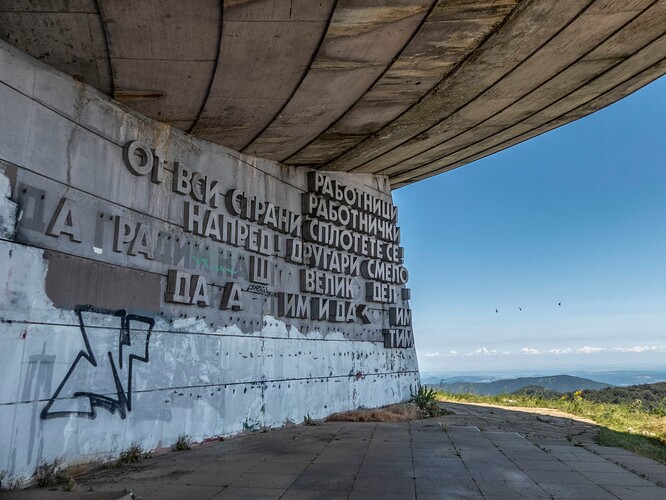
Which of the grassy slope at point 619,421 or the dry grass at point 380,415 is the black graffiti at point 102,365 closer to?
the dry grass at point 380,415

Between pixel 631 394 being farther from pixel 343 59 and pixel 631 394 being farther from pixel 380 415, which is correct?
pixel 343 59

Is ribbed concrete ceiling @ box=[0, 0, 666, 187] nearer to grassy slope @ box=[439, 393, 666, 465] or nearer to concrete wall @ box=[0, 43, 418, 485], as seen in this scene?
concrete wall @ box=[0, 43, 418, 485]

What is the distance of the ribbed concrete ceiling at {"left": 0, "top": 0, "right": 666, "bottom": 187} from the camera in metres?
6.51

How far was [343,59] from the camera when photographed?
7875 mm

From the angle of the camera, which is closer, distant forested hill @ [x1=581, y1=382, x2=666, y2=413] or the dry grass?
the dry grass

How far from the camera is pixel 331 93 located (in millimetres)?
8938

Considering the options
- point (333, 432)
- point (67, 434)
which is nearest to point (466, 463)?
point (333, 432)

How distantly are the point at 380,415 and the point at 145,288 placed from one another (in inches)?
266

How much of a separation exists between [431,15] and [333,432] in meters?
7.79

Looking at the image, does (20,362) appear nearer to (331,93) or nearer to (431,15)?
(331,93)

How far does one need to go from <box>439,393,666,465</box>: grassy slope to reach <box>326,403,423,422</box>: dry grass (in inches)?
170

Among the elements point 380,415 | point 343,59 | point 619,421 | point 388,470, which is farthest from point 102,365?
point 619,421

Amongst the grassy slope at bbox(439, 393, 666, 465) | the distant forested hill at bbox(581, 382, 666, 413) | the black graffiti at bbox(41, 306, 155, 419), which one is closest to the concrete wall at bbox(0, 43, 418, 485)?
the black graffiti at bbox(41, 306, 155, 419)

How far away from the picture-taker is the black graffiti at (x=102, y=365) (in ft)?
22.3
